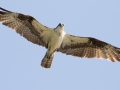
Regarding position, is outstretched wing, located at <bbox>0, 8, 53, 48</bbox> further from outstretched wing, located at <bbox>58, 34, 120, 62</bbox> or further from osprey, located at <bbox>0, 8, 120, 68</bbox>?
outstretched wing, located at <bbox>58, 34, 120, 62</bbox>

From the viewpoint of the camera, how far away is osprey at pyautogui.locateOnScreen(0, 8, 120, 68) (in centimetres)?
2255

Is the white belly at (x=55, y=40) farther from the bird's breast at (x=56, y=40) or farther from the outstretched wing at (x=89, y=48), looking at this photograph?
the outstretched wing at (x=89, y=48)

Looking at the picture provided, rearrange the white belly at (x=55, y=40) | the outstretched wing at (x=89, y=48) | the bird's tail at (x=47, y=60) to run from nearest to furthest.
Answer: the white belly at (x=55, y=40)
the bird's tail at (x=47, y=60)
the outstretched wing at (x=89, y=48)

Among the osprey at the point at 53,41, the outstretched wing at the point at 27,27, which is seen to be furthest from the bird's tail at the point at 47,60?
the outstretched wing at the point at 27,27

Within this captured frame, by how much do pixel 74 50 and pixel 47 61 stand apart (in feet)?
5.33

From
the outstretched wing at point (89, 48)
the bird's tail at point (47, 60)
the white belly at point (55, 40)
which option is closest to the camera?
the white belly at point (55, 40)

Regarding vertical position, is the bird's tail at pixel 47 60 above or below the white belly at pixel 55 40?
below

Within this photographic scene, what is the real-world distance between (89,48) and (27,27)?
10.8 ft

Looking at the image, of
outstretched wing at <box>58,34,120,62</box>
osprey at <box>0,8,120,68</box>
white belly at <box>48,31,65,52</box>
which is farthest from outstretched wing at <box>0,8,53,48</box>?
outstretched wing at <box>58,34,120,62</box>

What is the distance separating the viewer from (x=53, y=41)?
887 inches

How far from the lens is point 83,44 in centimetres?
2325

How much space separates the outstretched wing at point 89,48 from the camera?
75.8 ft

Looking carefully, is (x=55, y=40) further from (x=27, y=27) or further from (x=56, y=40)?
(x=27, y=27)

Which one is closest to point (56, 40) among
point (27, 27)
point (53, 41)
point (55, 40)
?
point (55, 40)
